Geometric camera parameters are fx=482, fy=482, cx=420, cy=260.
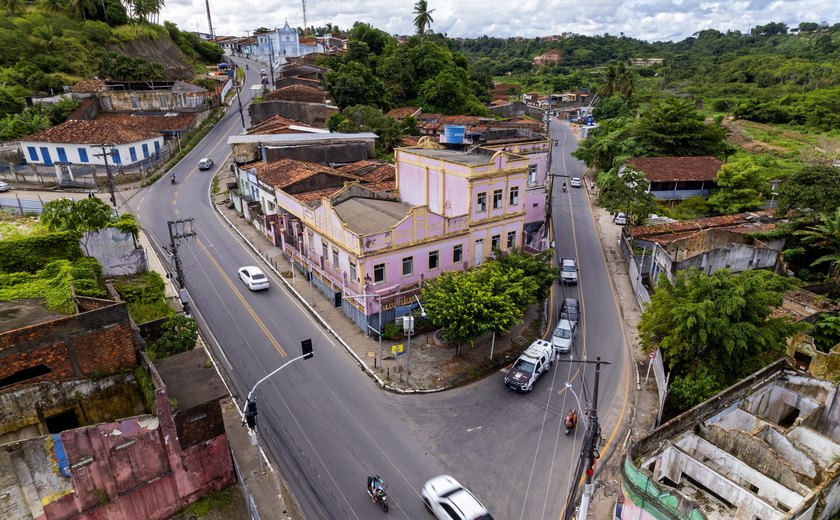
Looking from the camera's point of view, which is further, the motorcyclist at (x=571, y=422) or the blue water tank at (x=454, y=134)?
the blue water tank at (x=454, y=134)

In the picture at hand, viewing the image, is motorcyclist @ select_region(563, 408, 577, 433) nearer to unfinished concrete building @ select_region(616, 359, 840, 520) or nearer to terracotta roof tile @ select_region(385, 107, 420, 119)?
unfinished concrete building @ select_region(616, 359, 840, 520)

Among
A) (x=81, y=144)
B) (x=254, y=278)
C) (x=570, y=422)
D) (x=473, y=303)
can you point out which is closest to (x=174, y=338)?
(x=254, y=278)

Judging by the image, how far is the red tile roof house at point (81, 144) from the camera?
5138 cm

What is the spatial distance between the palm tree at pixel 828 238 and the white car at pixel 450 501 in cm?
2888

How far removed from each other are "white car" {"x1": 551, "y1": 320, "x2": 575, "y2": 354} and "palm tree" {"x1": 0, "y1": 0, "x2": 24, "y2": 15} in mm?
101732

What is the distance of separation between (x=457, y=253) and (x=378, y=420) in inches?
514

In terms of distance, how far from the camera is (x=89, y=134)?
52844 millimetres

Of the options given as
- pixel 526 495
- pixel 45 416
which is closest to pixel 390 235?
pixel 526 495

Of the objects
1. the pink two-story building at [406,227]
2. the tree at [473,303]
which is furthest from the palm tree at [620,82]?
the tree at [473,303]

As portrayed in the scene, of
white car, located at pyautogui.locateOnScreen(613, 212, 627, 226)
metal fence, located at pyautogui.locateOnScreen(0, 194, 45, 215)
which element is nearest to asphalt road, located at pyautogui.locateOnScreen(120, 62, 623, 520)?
metal fence, located at pyautogui.locateOnScreen(0, 194, 45, 215)

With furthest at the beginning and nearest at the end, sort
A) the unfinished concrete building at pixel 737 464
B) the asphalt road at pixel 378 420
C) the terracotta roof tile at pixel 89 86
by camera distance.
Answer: the terracotta roof tile at pixel 89 86, the asphalt road at pixel 378 420, the unfinished concrete building at pixel 737 464

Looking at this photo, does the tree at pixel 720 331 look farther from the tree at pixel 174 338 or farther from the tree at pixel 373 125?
the tree at pixel 373 125

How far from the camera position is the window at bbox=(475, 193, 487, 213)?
103 feet

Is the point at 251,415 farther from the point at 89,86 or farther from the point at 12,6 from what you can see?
the point at 12,6
